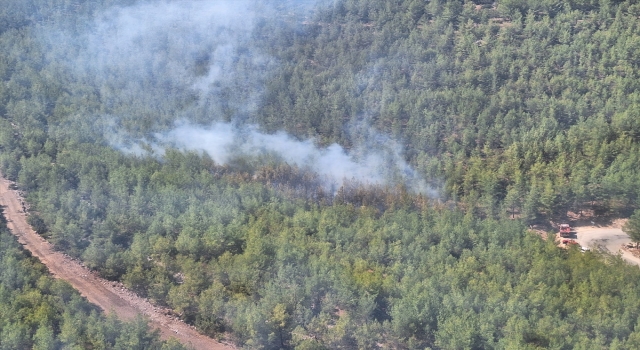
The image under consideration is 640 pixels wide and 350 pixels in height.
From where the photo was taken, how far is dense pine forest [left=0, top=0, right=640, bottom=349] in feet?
65.6

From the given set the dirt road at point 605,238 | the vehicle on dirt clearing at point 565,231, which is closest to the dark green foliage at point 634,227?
the dirt road at point 605,238

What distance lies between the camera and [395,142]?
3033 centimetres

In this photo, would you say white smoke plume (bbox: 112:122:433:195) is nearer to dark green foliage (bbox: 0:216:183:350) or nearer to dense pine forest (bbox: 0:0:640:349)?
dense pine forest (bbox: 0:0:640:349)

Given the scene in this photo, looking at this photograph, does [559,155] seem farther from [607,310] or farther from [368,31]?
[368,31]

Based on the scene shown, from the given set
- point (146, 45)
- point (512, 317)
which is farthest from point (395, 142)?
point (146, 45)

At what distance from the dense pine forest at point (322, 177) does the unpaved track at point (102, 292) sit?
40 cm

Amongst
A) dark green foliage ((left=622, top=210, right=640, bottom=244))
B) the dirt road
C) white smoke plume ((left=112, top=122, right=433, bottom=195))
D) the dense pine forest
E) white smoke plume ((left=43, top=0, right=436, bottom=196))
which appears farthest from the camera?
white smoke plume ((left=43, top=0, right=436, bottom=196))

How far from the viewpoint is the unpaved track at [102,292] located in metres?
21.2

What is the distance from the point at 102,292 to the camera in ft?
74.8

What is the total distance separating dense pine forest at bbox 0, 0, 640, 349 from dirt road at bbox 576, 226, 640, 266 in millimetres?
900

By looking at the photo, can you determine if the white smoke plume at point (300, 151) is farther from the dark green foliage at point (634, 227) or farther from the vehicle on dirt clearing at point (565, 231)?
the dark green foliage at point (634, 227)

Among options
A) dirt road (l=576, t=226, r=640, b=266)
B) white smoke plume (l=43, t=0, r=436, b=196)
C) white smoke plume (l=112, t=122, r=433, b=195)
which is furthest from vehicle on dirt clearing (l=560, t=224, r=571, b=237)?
white smoke plume (l=43, t=0, r=436, b=196)

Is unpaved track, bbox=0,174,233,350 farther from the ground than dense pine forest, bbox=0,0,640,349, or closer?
closer

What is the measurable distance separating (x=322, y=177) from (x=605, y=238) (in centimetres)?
1041
